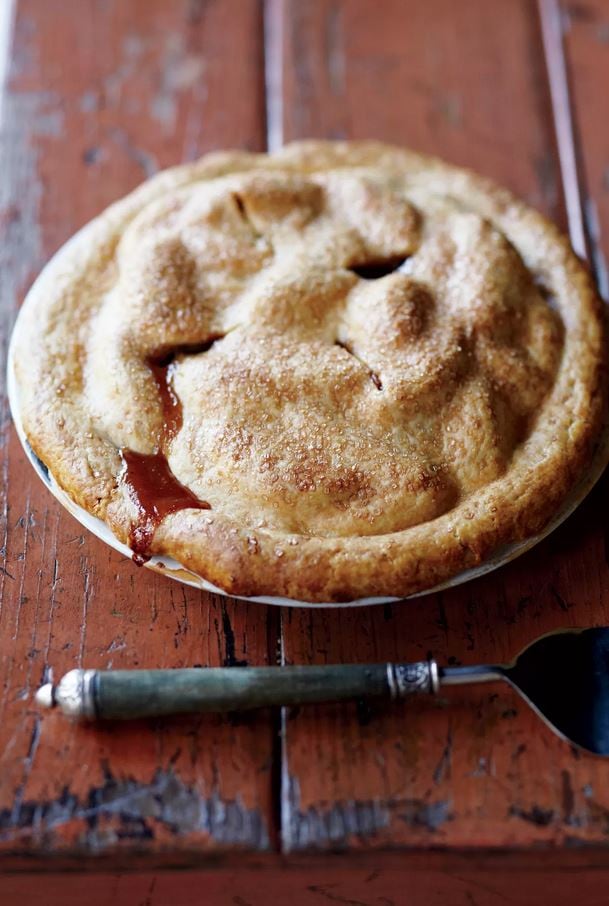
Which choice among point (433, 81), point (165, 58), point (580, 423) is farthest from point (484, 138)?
point (580, 423)

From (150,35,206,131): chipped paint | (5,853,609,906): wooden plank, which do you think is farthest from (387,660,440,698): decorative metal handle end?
(150,35,206,131): chipped paint

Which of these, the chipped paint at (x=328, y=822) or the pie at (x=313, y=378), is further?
the pie at (x=313, y=378)

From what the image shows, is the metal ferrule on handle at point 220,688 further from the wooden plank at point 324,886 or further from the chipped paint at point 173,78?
the chipped paint at point 173,78

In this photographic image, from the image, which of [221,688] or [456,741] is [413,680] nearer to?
[456,741]

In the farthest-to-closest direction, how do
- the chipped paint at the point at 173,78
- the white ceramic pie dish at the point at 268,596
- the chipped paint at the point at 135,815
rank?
1. the chipped paint at the point at 173,78
2. the white ceramic pie dish at the point at 268,596
3. the chipped paint at the point at 135,815

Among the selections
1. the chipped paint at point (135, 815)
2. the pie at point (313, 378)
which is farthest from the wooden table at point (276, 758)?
the pie at point (313, 378)

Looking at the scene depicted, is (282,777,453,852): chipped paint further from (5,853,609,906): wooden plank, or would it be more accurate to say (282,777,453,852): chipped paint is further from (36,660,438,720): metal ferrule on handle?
(36,660,438,720): metal ferrule on handle

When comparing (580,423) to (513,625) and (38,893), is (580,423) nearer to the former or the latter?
(513,625)
